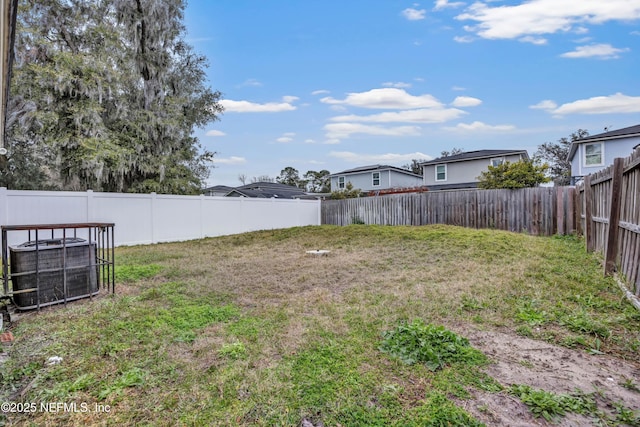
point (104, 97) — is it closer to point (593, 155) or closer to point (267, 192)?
point (267, 192)

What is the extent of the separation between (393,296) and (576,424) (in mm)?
2173

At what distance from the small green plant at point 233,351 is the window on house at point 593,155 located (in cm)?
1906

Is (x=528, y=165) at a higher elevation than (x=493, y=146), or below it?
below

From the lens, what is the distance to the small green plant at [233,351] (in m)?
2.31

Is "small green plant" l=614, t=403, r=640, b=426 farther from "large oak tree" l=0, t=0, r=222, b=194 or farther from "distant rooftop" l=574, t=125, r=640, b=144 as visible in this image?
"distant rooftop" l=574, t=125, r=640, b=144

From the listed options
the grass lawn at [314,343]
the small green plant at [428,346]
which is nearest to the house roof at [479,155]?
the grass lawn at [314,343]

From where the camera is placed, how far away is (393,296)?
12.1 feet

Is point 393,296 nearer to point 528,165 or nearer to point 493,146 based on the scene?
point 528,165

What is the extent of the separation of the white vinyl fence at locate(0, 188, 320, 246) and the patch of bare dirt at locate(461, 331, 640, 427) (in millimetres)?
9267

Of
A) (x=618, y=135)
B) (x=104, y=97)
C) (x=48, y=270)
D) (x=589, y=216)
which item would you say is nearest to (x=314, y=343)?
(x=48, y=270)

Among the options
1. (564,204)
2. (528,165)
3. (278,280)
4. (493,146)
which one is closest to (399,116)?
(493,146)

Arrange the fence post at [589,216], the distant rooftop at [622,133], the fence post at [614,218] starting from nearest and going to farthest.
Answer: the fence post at [614,218] < the fence post at [589,216] < the distant rooftop at [622,133]

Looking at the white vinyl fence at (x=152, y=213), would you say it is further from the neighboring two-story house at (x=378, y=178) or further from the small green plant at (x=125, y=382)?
the neighboring two-story house at (x=378, y=178)

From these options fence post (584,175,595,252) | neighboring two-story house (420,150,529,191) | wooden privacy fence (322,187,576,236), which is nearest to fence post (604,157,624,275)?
fence post (584,175,595,252)
